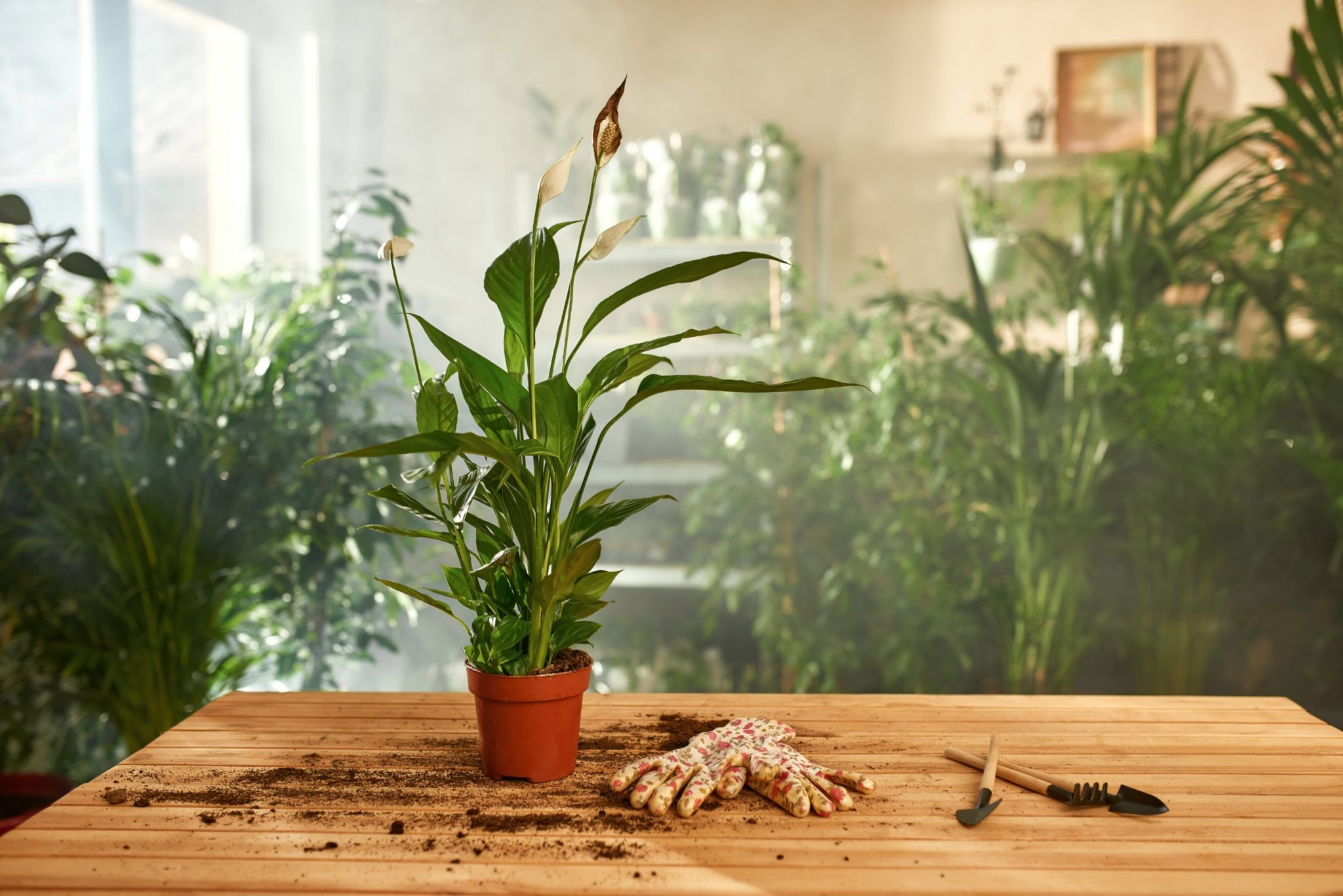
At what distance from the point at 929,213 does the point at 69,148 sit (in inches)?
106

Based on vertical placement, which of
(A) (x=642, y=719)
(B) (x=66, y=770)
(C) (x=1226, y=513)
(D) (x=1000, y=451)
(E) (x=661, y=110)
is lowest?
(B) (x=66, y=770)

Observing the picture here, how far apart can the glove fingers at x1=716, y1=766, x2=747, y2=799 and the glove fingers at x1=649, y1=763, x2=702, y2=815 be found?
39 millimetres

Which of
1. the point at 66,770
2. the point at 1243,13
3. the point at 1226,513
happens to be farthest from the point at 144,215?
the point at 1243,13

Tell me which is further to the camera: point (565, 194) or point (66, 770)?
point (565, 194)

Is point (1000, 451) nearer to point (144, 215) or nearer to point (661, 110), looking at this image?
point (661, 110)

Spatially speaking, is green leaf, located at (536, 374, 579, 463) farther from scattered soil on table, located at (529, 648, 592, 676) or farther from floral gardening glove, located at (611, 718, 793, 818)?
floral gardening glove, located at (611, 718, 793, 818)

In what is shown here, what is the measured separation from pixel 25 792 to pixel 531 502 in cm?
160

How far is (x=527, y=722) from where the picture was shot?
46.8 inches

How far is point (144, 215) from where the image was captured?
3049 mm

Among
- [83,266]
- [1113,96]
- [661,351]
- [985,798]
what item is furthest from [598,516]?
[1113,96]

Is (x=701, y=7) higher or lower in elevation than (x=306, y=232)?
higher

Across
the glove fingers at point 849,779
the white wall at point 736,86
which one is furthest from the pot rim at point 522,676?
the white wall at point 736,86

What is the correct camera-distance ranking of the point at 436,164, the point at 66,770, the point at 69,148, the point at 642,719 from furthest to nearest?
the point at 436,164 → the point at 69,148 → the point at 66,770 → the point at 642,719

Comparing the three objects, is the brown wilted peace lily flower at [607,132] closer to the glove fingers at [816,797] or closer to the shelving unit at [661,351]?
the glove fingers at [816,797]
